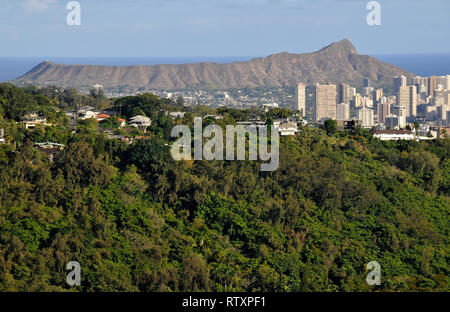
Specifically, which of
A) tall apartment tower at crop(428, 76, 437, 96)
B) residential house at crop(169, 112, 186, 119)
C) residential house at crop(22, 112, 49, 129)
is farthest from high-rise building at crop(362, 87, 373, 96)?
residential house at crop(22, 112, 49, 129)

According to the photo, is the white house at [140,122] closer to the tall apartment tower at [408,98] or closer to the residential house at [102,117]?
the residential house at [102,117]

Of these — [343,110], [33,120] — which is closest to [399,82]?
[343,110]

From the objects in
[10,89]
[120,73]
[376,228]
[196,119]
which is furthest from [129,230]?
[120,73]

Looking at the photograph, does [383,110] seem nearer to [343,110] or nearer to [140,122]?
[343,110]

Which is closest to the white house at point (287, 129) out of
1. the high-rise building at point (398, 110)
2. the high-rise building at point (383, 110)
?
the high-rise building at point (383, 110)

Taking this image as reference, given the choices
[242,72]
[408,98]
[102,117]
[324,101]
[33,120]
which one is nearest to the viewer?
[33,120]

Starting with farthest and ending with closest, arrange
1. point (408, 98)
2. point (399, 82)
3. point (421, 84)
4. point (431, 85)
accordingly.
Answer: point (399, 82) → point (421, 84) → point (431, 85) → point (408, 98)
